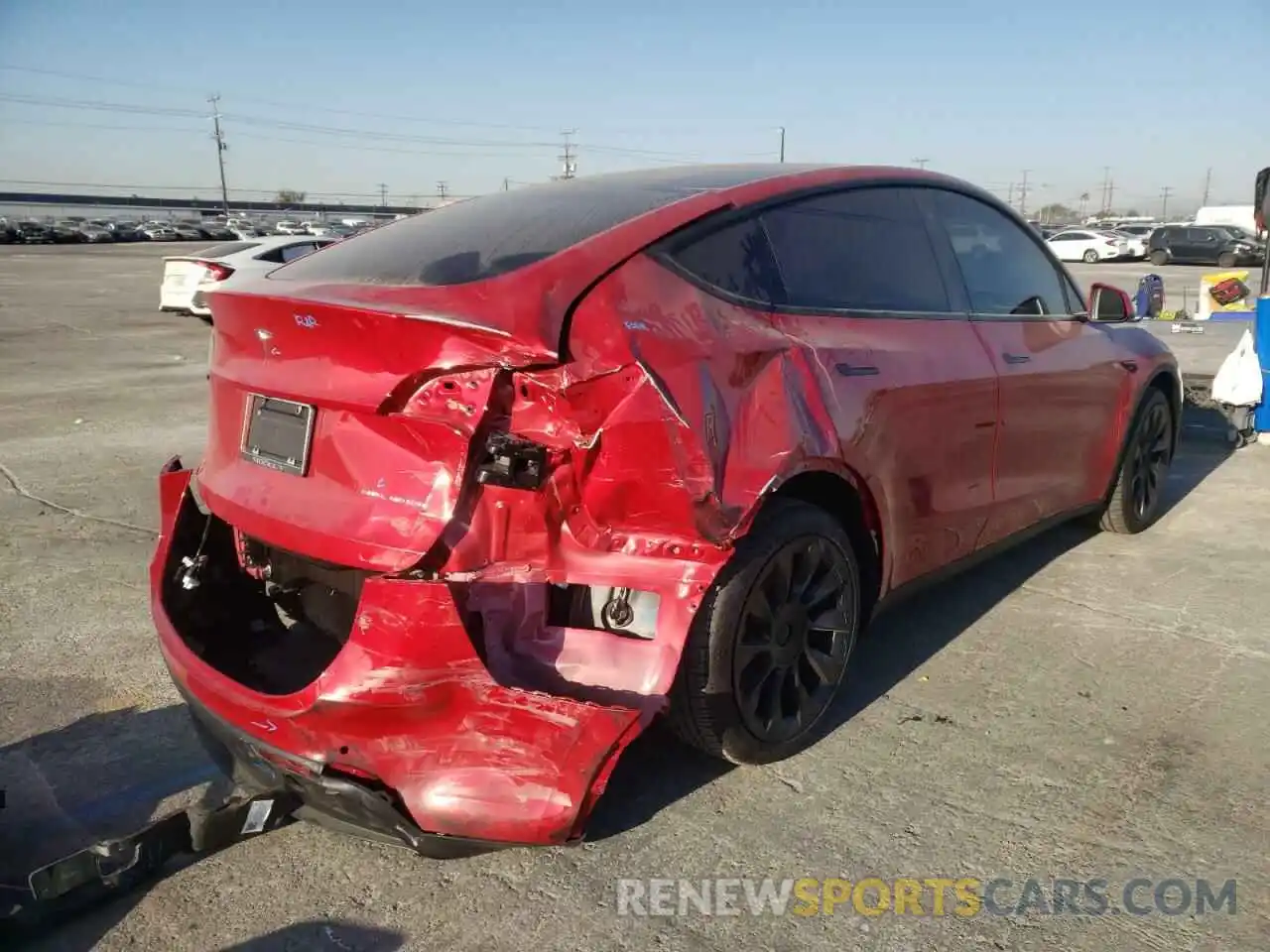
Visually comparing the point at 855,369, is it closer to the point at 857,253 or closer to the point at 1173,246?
the point at 857,253

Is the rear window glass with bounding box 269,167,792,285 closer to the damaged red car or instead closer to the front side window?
the damaged red car

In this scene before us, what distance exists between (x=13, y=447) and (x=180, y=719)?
4.87 m

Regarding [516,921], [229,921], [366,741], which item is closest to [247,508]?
[366,741]

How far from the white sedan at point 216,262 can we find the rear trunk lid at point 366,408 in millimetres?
10358

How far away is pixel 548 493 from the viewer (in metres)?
2.39

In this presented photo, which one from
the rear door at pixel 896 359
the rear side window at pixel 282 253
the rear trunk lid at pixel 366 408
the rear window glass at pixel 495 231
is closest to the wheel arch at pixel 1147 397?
the rear door at pixel 896 359

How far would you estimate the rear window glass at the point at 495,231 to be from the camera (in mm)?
2621

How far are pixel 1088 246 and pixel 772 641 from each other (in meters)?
42.8

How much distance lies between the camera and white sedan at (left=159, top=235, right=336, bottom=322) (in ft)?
44.9

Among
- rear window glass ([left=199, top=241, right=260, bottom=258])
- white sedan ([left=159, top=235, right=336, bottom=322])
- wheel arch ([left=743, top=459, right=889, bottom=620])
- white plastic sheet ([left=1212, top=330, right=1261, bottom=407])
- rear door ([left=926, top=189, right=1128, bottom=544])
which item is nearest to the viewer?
wheel arch ([left=743, top=459, right=889, bottom=620])

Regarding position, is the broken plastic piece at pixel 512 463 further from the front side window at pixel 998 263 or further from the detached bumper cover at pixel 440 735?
the front side window at pixel 998 263

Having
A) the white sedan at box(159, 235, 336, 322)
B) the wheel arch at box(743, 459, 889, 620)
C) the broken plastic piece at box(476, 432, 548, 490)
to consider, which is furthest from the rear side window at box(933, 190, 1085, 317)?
the white sedan at box(159, 235, 336, 322)

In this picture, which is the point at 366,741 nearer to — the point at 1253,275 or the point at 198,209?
the point at 1253,275

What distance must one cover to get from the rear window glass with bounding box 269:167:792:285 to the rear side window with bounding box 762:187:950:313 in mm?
254
